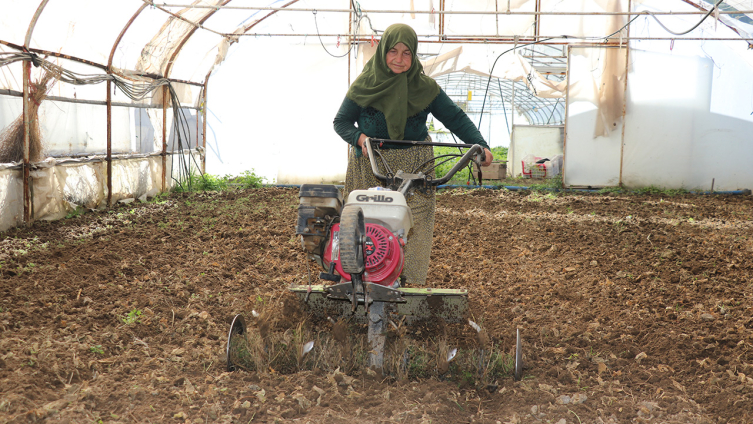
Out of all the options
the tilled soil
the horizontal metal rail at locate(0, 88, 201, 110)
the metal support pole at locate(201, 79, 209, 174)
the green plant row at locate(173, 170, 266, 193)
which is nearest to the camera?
the tilled soil

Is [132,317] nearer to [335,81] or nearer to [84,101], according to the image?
[84,101]

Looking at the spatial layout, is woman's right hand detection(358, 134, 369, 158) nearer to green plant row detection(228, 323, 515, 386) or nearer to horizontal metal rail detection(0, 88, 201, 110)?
green plant row detection(228, 323, 515, 386)

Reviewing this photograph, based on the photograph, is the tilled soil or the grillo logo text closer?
the tilled soil

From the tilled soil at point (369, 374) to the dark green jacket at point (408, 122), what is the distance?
1059 millimetres

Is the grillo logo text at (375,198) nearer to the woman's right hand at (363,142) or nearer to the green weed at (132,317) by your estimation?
the woman's right hand at (363,142)

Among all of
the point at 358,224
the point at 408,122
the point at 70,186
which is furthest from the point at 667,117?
Result: the point at 358,224

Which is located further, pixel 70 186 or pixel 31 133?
pixel 70 186

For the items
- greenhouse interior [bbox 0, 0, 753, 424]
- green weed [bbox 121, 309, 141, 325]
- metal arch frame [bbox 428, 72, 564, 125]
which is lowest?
green weed [bbox 121, 309, 141, 325]

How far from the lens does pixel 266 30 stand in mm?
11789

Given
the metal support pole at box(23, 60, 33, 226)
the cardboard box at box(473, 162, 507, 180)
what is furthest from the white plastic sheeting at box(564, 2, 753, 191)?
the metal support pole at box(23, 60, 33, 226)

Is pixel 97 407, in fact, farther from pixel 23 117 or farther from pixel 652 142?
pixel 652 142

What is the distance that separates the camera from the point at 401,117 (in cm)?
324

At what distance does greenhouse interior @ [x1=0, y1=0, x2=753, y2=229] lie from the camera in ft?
28.0

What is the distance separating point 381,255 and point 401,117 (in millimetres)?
987
